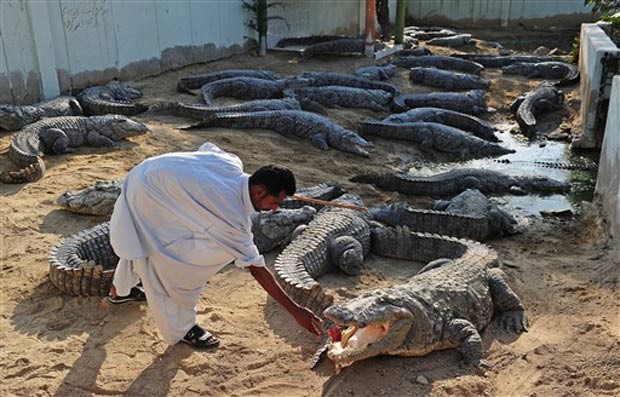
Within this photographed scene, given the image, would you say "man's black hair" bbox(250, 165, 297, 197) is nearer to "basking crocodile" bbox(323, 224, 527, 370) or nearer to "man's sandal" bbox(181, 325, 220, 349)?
"basking crocodile" bbox(323, 224, 527, 370)

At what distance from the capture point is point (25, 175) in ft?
19.9

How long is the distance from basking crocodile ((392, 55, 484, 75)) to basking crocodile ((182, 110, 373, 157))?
6.25 metres

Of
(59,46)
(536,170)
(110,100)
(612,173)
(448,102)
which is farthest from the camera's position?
(448,102)

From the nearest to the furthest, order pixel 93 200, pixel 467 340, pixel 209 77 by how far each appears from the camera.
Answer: pixel 467 340 → pixel 93 200 → pixel 209 77

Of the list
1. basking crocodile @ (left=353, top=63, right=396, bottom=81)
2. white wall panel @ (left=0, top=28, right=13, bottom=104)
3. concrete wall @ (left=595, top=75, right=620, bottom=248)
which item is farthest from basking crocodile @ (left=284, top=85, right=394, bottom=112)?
concrete wall @ (left=595, top=75, right=620, bottom=248)

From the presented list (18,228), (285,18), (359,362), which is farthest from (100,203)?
(285,18)

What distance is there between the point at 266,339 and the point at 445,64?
11.7 metres

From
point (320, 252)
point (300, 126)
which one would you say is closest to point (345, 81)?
point (300, 126)

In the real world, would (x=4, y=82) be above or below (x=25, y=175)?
above

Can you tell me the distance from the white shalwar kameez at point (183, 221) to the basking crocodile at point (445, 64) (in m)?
11.7

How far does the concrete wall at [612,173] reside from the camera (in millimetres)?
4918

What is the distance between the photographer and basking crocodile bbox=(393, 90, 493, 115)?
10.6 metres

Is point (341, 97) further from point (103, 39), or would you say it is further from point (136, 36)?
point (103, 39)

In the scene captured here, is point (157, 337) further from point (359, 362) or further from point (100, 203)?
point (100, 203)
